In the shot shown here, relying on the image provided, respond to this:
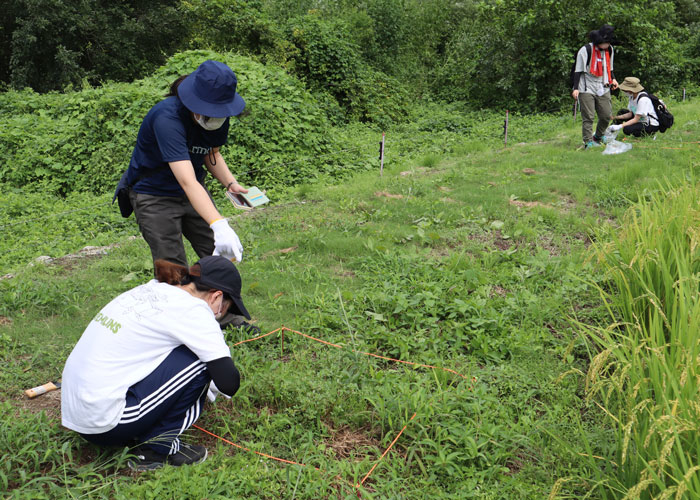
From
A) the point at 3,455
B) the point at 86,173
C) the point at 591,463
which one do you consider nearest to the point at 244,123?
the point at 86,173

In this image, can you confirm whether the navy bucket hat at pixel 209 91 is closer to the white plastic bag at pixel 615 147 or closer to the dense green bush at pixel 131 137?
the dense green bush at pixel 131 137

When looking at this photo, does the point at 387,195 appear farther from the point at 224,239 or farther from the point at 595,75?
the point at 224,239

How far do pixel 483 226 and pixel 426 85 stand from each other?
39.7 ft

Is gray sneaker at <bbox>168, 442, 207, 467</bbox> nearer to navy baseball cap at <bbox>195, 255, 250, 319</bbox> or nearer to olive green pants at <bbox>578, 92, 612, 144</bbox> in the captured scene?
navy baseball cap at <bbox>195, 255, 250, 319</bbox>

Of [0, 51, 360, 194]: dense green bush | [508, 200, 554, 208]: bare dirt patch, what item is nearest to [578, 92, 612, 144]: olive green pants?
[508, 200, 554, 208]: bare dirt patch

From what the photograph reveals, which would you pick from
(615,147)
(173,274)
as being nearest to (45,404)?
(173,274)

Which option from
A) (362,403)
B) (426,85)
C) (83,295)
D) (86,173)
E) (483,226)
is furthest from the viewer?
(426,85)

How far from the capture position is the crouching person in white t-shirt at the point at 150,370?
2291 millimetres

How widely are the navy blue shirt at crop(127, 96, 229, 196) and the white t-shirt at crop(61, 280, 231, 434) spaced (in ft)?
3.01

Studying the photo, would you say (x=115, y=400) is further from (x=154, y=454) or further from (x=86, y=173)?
(x=86, y=173)

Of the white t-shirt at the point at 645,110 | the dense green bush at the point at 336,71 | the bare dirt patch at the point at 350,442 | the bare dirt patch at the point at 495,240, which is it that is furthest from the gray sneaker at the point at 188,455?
the dense green bush at the point at 336,71

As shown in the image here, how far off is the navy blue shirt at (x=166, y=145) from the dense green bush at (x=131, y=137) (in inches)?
168

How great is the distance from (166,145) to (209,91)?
36 cm

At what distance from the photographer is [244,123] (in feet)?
28.0
